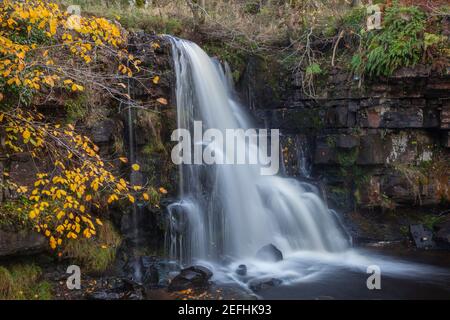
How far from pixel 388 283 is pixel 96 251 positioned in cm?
504

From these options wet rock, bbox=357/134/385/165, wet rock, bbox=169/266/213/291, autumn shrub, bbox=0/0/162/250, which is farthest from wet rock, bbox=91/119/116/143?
wet rock, bbox=357/134/385/165

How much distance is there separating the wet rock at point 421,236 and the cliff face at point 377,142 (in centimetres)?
64

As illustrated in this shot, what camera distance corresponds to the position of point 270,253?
Answer: 8203 mm

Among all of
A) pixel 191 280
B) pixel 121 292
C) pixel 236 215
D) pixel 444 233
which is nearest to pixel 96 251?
pixel 121 292

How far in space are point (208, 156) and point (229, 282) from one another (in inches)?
117

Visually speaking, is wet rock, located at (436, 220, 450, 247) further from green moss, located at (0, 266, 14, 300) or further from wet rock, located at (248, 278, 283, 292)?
green moss, located at (0, 266, 14, 300)

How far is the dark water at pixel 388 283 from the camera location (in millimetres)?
6723

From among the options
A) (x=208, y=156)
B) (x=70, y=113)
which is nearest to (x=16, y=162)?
(x=70, y=113)

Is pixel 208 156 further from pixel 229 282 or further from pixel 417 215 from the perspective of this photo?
pixel 417 215

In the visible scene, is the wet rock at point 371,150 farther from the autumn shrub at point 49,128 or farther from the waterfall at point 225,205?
the autumn shrub at point 49,128

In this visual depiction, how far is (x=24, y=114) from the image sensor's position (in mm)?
6562

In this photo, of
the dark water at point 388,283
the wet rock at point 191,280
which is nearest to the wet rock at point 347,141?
the dark water at point 388,283

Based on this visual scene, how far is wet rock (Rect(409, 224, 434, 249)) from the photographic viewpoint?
30.7 feet
